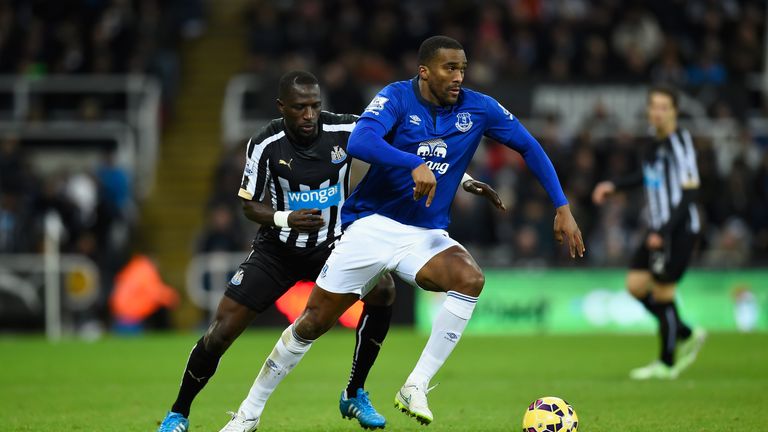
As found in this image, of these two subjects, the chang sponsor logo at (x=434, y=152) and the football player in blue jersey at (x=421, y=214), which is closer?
the football player in blue jersey at (x=421, y=214)

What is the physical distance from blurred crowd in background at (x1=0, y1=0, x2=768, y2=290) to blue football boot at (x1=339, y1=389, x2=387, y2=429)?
9645 millimetres

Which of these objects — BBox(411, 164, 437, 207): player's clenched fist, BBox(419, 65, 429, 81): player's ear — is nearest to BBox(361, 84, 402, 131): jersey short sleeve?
BBox(419, 65, 429, 81): player's ear

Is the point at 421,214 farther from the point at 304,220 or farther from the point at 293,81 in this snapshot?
the point at 293,81

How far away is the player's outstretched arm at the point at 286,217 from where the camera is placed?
23.4 ft

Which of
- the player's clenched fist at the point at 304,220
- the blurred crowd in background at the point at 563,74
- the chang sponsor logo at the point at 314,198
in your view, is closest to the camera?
the player's clenched fist at the point at 304,220

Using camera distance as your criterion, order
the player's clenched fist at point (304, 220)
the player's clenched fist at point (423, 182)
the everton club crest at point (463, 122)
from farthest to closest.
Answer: the everton club crest at point (463, 122) → the player's clenched fist at point (304, 220) → the player's clenched fist at point (423, 182)

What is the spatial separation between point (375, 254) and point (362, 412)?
1.23 m

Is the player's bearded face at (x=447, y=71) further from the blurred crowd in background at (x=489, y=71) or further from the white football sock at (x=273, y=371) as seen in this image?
the blurred crowd in background at (x=489, y=71)

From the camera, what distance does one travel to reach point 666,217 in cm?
1105

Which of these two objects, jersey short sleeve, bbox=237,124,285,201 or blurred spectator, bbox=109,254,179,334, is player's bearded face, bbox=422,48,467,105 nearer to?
jersey short sleeve, bbox=237,124,285,201

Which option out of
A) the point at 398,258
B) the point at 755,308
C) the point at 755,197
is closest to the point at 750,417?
the point at 398,258

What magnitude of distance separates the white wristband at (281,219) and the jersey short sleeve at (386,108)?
0.80m

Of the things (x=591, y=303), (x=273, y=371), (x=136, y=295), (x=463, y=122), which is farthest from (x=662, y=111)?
(x=136, y=295)

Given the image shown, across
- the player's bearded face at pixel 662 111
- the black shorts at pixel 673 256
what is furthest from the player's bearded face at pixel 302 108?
the black shorts at pixel 673 256
